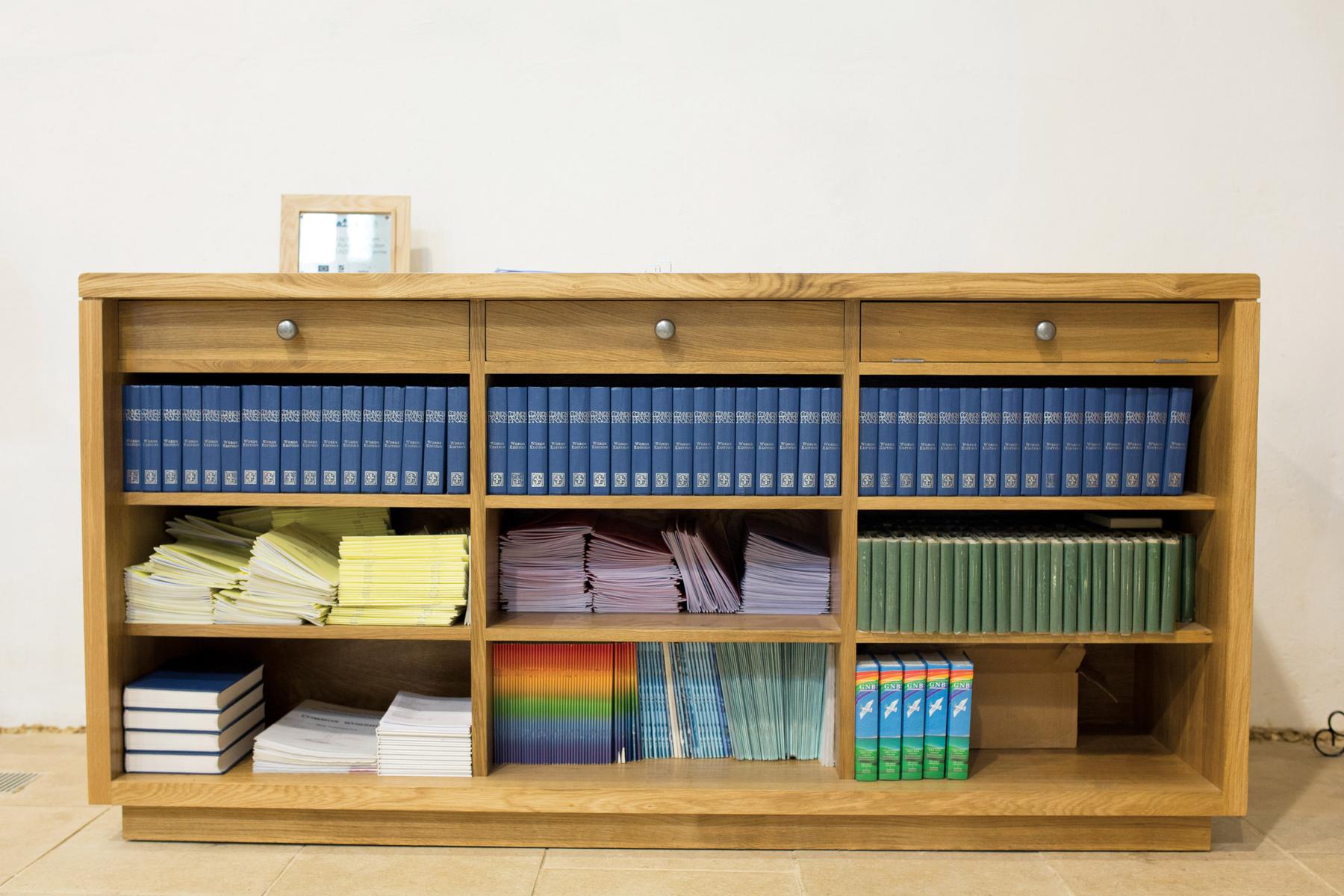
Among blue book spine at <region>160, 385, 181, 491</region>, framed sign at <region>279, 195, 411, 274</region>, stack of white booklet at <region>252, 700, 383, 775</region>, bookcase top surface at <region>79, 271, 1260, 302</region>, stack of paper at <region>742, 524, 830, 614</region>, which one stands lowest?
stack of white booklet at <region>252, 700, 383, 775</region>

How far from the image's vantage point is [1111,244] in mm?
2453

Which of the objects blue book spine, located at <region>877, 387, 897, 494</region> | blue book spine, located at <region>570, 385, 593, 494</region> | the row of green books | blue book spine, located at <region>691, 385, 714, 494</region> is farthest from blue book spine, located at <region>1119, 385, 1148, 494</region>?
blue book spine, located at <region>570, 385, 593, 494</region>

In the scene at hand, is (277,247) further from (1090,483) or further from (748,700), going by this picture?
(1090,483)

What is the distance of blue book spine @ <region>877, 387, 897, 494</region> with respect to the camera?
75.4 inches

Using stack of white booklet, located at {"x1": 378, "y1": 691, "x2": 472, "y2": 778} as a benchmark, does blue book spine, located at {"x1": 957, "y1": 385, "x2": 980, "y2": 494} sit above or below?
above

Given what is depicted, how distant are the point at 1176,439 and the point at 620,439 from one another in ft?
3.85

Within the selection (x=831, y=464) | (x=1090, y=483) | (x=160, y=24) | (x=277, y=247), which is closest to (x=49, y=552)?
(x=277, y=247)

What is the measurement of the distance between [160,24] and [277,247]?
0.68 metres

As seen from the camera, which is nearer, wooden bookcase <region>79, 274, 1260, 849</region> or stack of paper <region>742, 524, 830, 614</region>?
wooden bookcase <region>79, 274, 1260, 849</region>

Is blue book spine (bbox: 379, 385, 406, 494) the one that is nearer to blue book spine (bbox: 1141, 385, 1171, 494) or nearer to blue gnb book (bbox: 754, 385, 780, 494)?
blue gnb book (bbox: 754, 385, 780, 494)

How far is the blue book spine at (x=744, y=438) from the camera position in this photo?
1.93 m

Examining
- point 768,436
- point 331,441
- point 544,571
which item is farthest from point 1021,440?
point 331,441

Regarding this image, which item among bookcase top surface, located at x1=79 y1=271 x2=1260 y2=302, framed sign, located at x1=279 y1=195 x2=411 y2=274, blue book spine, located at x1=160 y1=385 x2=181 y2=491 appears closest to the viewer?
bookcase top surface, located at x1=79 y1=271 x2=1260 y2=302

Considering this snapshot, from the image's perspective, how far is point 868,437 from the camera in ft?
6.31
